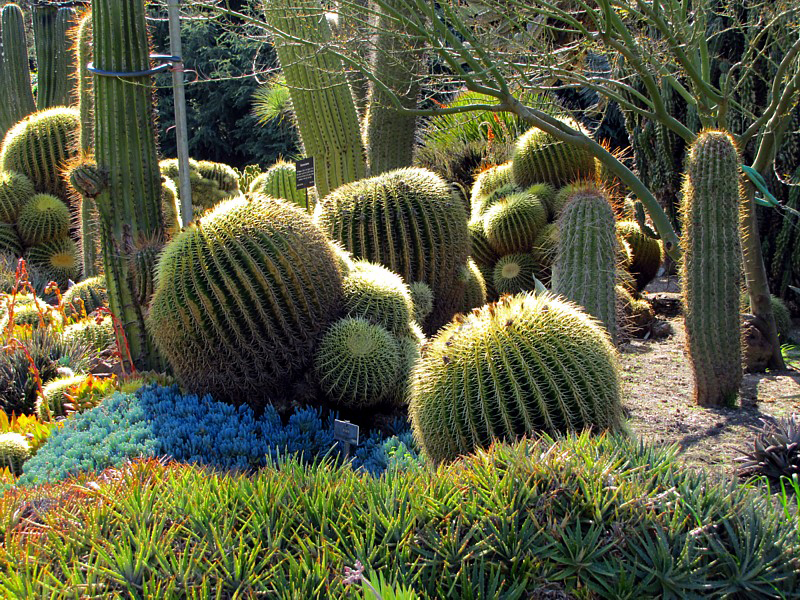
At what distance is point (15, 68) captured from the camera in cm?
1159

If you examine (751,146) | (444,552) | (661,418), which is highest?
(751,146)

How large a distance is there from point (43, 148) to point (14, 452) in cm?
578

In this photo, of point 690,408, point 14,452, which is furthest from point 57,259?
point 690,408

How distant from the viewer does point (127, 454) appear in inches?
119

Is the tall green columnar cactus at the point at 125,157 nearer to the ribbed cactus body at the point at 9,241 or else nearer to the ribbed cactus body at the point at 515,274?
the ribbed cactus body at the point at 515,274

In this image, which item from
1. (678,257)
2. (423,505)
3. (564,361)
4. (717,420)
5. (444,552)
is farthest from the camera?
(678,257)

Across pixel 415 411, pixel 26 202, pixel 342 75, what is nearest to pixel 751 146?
pixel 342 75

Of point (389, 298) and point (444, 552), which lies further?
point (389, 298)

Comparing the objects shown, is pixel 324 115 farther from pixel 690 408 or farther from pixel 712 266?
pixel 690 408

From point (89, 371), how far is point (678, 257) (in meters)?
3.87

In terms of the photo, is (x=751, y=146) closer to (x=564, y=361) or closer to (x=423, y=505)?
(x=564, y=361)

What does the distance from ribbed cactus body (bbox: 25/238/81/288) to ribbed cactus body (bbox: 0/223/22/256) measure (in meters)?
0.11

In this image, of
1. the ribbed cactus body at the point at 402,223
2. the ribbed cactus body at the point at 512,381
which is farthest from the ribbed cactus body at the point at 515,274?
the ribbed cactus body at the point at 512,381

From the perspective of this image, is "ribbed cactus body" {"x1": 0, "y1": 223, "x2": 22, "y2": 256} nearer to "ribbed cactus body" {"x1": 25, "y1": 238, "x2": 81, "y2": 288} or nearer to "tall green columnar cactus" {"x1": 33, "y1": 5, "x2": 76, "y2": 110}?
"ribbed cactus body" {"x1": 25, "y1": 238, "x2": 81, "y2": 288}
